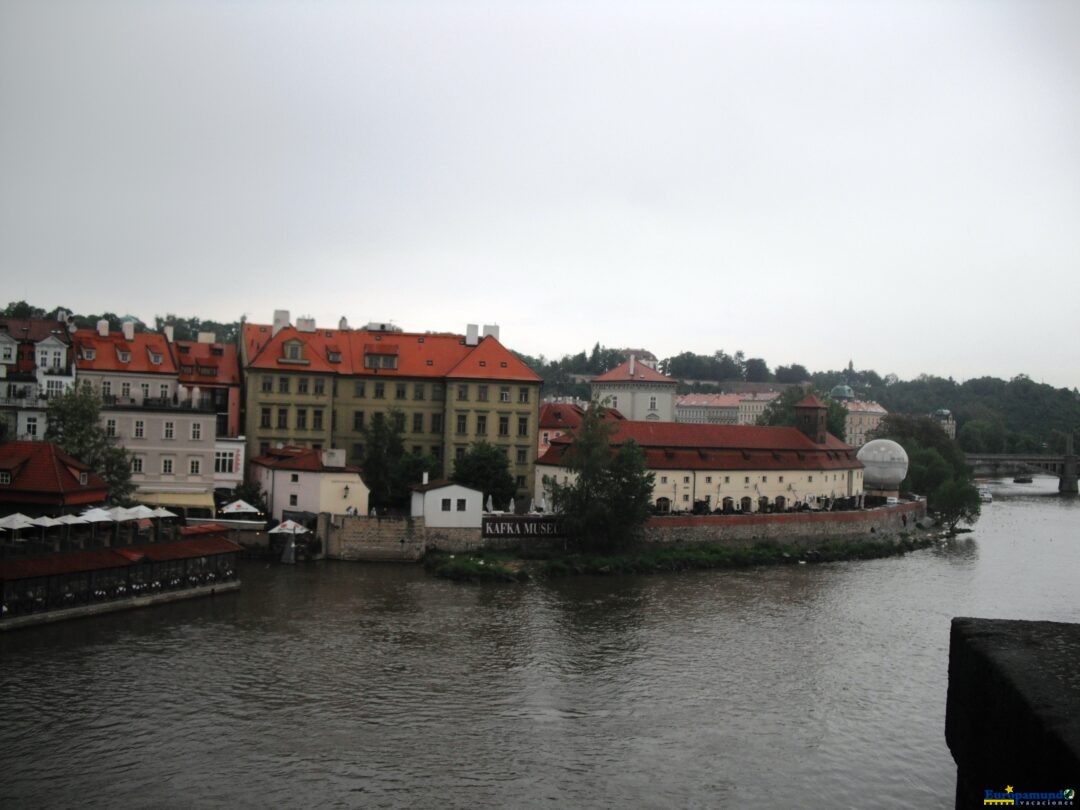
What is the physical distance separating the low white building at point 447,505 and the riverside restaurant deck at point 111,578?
7665 millimetres

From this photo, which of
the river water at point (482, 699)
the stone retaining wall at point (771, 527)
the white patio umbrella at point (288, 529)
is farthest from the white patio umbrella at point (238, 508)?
the stone retaining wall at point (771, 527)

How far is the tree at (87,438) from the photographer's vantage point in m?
33.2

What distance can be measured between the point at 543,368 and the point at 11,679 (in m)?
123

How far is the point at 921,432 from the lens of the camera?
7531 centimetres

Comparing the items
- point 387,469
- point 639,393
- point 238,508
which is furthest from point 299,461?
point 639,393

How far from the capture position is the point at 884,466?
55.6 meters

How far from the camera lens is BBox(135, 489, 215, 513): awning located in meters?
36.8

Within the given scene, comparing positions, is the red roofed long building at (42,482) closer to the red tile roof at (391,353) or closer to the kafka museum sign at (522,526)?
the red tile roof at (391,353)

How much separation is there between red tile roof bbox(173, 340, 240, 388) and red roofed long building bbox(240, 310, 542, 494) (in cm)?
70

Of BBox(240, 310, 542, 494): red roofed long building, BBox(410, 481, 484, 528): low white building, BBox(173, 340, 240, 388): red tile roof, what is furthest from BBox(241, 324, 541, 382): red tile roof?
BBox(410, 481, 484, 528): low white building

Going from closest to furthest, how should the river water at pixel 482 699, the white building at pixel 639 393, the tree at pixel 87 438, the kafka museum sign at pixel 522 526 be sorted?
the river water at pixel 482 699
the tree at pixel 87 438
the kafka museum sign at pixel 522 526
the white building at pixel 639 393

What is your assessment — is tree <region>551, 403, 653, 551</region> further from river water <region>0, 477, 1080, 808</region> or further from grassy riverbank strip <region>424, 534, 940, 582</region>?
river water <region>0, 477, 1080, 808</region>

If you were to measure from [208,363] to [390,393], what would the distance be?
7640 millimetres

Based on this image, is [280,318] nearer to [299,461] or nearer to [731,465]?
[299,461]
